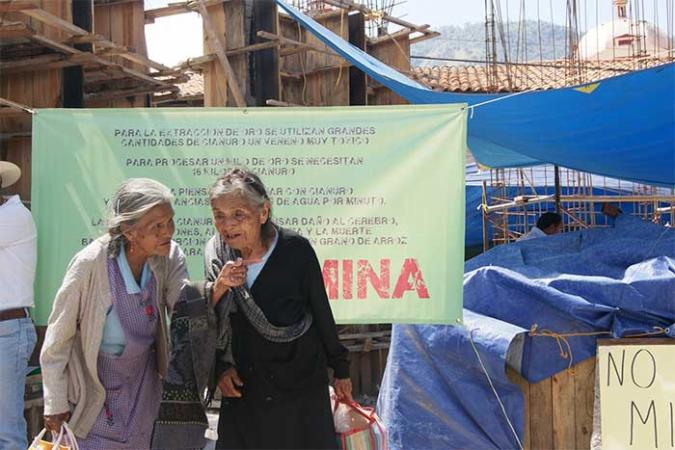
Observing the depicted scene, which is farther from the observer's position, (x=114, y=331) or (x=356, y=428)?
(x=356, y=428)

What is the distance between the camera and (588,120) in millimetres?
4973

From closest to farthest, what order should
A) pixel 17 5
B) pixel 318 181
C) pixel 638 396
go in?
pixel 318 181 < pixel 638 396 < pixel 17 5

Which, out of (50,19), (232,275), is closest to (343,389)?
(232,275)

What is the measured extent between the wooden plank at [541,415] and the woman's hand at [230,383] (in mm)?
2111

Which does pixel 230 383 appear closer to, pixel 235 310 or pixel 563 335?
pixel 235 310

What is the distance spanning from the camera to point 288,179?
389cm

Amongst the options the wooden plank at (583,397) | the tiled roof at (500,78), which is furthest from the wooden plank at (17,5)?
the tiled roof at (500,78)

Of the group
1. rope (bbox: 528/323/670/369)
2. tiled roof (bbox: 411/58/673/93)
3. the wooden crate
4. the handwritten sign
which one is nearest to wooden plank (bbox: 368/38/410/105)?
tiled roof (bbox: 411/58/673/93)

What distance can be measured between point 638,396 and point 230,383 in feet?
7.28

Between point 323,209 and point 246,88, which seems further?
point 246,88

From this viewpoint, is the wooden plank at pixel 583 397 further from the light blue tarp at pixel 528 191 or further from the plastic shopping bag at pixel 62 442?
the light blue tarp at pixel 528 191

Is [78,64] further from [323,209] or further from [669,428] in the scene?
[669,428]

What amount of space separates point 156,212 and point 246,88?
4901 millimetres

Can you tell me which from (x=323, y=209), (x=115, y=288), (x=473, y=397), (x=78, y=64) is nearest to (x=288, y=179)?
(x=323, y=209)
